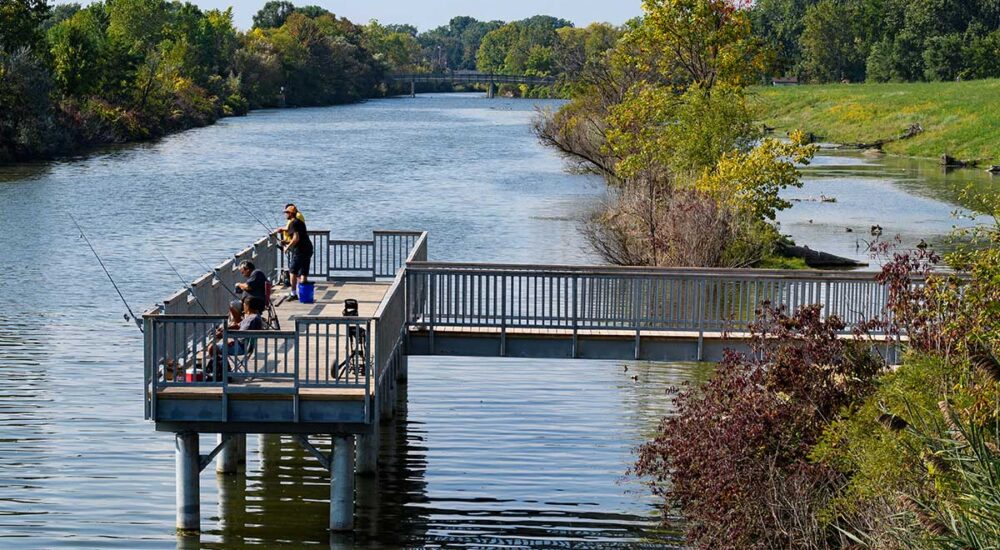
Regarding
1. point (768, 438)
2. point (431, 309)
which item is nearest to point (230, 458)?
point (431, 309)

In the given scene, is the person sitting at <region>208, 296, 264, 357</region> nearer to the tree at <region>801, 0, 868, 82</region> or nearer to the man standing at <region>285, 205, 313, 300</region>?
the man standing at <region>285, 205, 313, 300</region>

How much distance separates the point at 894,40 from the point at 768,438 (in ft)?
437

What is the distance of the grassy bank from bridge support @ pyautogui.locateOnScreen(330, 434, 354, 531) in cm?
6778

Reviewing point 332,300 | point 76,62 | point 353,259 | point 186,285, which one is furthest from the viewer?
point 76,62

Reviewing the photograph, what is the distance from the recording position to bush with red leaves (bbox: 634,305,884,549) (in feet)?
53.8

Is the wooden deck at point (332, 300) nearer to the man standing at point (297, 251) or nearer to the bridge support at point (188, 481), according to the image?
the man standing at point (297, 251)

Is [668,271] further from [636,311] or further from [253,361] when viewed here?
[253,361]

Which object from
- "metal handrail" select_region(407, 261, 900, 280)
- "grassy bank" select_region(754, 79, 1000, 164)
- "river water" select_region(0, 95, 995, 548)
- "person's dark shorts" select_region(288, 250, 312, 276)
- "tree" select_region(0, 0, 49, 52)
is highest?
"tree" select_region(0, 0, 49, 52)

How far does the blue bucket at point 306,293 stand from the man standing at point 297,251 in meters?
0.10

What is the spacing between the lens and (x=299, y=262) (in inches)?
966

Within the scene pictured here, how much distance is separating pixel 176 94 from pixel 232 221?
220 ft

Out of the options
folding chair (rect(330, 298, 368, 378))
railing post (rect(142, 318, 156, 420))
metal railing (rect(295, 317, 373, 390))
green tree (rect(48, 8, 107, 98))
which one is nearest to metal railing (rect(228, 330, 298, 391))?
metal railing (rect(295, 317, 373, 390))

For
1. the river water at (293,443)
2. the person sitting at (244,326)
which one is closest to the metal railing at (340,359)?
the person sitting at (244,326)

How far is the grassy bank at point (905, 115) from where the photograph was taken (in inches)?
3536
